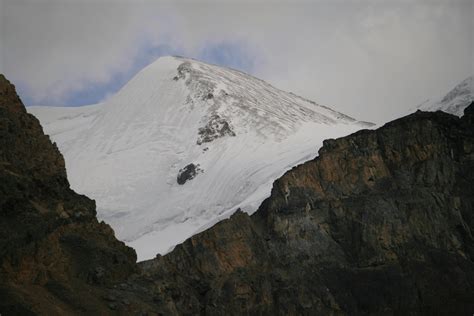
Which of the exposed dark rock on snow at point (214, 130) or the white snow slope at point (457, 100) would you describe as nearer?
the white snow slope at point (457, 100)

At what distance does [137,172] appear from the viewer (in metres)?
137

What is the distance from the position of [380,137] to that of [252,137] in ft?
233

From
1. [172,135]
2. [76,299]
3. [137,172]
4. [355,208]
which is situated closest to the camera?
[76,299]

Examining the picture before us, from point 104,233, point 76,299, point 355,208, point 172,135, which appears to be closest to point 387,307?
point 355,208

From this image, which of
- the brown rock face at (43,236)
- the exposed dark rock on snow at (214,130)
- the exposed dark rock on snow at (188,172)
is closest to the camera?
the brown rock face at (43,236)

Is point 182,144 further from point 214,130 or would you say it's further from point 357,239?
point 357,239

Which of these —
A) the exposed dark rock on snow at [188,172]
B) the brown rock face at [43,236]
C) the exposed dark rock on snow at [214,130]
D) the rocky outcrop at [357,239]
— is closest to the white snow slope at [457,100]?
the exposed dark rock on snow at [214,130]

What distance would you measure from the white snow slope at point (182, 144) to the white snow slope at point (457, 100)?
55.0 ft

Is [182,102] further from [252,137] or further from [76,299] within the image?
[76,299]

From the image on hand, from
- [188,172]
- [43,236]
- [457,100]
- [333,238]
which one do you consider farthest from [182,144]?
[43,236]

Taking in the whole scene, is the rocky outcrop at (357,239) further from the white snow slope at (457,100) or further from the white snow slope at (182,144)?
the white snow slope at (457,100)

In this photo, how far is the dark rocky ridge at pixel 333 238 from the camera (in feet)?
151

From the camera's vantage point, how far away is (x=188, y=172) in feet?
437

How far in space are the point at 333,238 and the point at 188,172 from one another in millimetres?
70787
